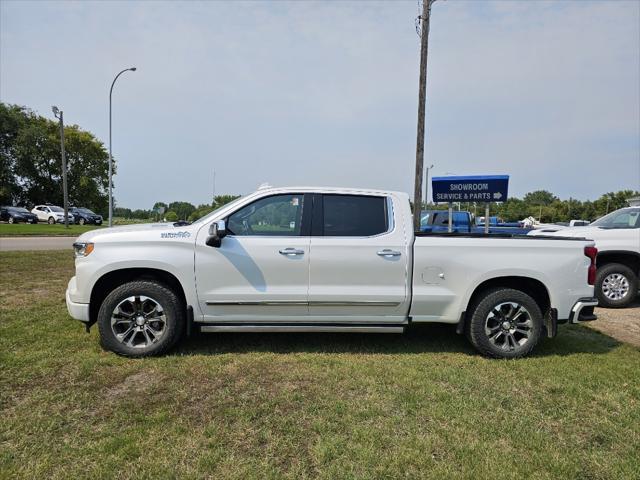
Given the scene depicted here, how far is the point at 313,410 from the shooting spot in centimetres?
331

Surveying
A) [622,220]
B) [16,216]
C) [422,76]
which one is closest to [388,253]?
[622,220]

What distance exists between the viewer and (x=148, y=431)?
2959 mm

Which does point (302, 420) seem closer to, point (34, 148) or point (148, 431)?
point (148, 431)

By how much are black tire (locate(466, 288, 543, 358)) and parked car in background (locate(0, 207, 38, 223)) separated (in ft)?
128

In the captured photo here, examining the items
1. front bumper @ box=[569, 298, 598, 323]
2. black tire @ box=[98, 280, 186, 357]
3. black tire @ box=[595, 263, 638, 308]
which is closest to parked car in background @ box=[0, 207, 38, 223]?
black tire @ box=[98, 280, 186, 357]

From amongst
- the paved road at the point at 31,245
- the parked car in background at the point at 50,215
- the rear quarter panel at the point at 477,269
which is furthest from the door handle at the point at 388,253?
the parked car in background at the point at 50,215

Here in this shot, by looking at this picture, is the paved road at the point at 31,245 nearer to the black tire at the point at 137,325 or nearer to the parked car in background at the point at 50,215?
the black tire at the point at 137,325

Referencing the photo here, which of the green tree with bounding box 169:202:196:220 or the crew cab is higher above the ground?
the green tree with bounding box 169:202:196:220

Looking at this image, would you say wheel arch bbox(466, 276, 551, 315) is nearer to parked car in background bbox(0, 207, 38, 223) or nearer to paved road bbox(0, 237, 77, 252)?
paved road bbox(0, 237, 77, 252)

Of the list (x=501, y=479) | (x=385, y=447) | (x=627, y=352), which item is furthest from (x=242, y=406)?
(x=627, y=352)

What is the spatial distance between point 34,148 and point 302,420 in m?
49.4

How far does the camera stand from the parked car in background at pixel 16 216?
3406 cm

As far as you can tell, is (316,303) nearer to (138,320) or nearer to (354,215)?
(354,215)

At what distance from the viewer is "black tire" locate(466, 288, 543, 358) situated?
4500 mm
